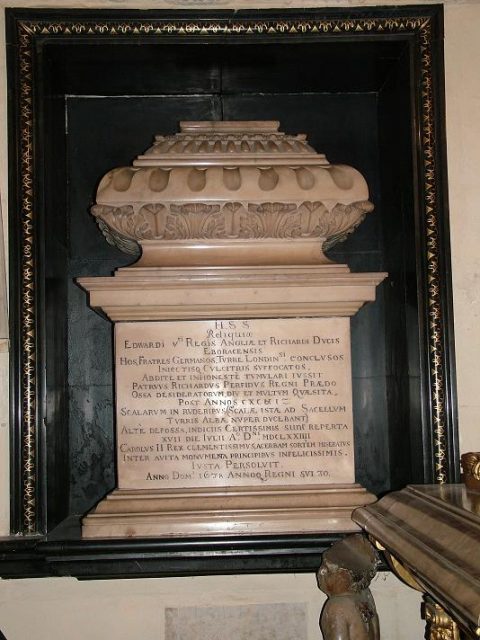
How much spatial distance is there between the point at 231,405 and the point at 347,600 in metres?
0.97

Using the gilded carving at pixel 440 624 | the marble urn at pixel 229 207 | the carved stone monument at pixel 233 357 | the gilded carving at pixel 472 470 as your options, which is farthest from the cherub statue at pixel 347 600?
the marble urn at pixel 229 207

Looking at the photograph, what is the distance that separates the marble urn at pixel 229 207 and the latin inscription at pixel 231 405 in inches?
10.5

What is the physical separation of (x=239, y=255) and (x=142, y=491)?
35.6 inches

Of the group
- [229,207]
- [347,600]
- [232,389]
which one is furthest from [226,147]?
[347,600]

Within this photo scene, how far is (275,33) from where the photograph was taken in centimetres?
298

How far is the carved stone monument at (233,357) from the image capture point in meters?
2.80

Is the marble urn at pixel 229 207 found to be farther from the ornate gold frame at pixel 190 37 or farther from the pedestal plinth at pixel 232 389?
the ornate gold frame at pixel 190 37

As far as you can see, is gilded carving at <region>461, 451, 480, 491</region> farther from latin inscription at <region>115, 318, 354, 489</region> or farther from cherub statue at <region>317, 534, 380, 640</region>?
latin inscription at <region>115, 318, 354, 489</region>

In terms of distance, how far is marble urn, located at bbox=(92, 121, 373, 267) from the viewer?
2875 mm

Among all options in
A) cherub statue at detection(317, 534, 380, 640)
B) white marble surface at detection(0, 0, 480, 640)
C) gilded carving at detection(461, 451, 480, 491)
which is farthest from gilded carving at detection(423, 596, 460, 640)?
white marble surface at detection(0, 0, 480, 640)

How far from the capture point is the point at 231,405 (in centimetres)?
286

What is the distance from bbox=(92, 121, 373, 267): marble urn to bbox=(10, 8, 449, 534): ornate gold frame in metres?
0.26

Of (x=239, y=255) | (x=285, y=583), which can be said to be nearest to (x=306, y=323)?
(x=239, y=255)

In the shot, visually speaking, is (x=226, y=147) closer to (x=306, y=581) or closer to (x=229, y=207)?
(x=229, y=207)
